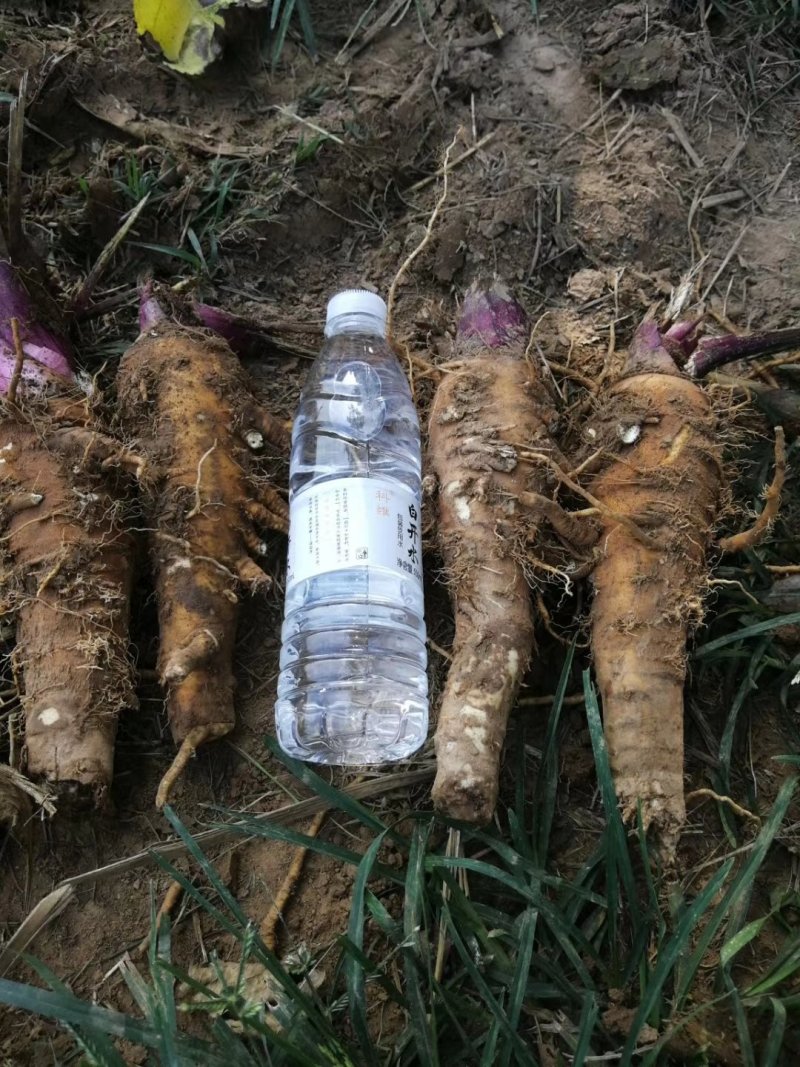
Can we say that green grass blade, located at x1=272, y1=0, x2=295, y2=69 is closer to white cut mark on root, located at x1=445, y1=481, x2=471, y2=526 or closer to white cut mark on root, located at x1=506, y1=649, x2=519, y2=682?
white cut mark on root, located at x1=445, y1=481, x2=471, y2=526

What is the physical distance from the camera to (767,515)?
1.48 m


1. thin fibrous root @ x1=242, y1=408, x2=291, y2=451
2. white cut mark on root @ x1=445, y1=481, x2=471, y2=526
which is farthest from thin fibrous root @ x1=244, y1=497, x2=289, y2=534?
white cut mark on root @ x1=445, y1=481, x2=471, y2=526

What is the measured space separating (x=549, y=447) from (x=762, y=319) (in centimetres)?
64

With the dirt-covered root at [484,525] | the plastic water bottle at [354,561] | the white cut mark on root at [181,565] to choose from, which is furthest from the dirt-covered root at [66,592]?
the dirt-covered root at [484,525]

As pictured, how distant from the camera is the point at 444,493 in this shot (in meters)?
1.56

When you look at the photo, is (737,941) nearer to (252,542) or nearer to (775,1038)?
(775,1038)

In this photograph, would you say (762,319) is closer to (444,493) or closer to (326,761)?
(444,493)

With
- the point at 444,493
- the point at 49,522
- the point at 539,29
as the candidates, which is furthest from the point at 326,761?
the point at 539,29

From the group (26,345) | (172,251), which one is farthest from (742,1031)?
(172,251)

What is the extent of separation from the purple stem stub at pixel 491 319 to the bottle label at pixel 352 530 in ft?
1.34

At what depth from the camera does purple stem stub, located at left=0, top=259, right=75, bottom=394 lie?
1.60 metres

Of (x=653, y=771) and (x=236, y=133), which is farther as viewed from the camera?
(x=236, y=133)

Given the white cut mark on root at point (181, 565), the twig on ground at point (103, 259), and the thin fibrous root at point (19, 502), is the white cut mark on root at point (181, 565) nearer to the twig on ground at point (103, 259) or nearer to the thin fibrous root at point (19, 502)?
the thin fibrous root at point (19, 502)

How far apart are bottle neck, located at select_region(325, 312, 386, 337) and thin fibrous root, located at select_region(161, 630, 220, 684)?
64cm
